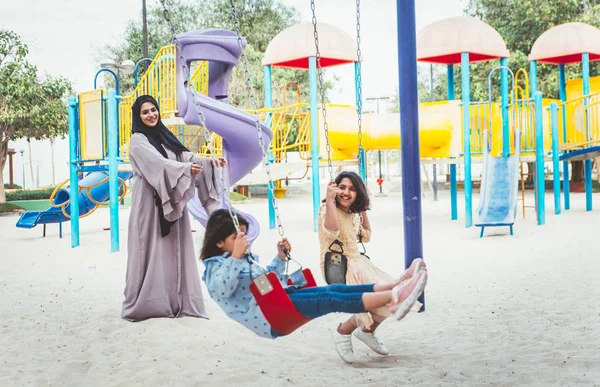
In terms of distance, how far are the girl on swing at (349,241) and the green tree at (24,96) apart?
2114cm

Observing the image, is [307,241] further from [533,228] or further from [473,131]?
[473,131]

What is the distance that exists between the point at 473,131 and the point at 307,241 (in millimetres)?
4901

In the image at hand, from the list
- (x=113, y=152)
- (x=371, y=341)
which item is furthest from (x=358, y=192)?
(x=113, y=152)

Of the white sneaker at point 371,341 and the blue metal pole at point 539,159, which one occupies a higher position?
the blue metal pole at point 539,159

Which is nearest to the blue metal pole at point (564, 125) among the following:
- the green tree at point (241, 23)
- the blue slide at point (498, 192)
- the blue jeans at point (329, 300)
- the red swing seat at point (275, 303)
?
the blue slide at point (498, 192)

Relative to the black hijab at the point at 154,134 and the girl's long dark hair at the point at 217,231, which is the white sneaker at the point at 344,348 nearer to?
the girl's long dark hair at the point at 217,231

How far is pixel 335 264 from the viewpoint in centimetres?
400

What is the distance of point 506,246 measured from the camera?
945 centimetres

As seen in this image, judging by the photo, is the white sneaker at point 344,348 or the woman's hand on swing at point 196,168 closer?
the white sneaker at point 344,348

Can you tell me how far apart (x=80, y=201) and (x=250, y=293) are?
10364mm

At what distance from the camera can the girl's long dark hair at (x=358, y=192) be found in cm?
409

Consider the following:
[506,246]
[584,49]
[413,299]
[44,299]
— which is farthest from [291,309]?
[584,49]

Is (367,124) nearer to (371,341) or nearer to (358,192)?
(358,192)

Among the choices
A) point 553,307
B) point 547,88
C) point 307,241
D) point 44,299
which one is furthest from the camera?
point 547,88
